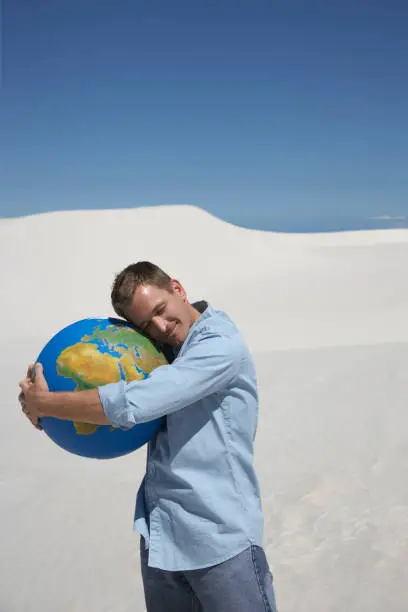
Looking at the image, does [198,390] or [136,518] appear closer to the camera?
[198,390]

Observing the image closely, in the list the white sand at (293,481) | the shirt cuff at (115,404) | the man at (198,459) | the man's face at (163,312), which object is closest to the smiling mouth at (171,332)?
the man's face at (163,312)

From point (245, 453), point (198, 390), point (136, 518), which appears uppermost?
point (198, 390)

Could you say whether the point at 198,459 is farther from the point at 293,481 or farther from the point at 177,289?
the point at 293,481

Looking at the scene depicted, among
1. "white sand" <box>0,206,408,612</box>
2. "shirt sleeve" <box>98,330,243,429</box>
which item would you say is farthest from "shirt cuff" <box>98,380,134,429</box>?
"white sand" <box>0,206,408,612</box>

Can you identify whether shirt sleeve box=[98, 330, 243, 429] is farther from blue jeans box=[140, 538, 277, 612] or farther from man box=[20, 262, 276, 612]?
blue jeans box=[140, 538, 277, 612]

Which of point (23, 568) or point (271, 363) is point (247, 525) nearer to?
point (23, 568)

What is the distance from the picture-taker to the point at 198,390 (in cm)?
225

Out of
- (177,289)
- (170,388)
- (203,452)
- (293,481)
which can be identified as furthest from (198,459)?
(293,481)

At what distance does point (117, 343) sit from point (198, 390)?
0.65 m

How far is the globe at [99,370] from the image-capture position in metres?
2.71

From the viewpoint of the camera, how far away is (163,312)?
8.46 ft

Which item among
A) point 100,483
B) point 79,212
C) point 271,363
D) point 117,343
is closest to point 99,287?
point 79,212

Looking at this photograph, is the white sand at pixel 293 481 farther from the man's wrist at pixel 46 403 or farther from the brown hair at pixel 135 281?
the brown hair at pixel 135 281

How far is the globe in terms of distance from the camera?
2707 millimetres
